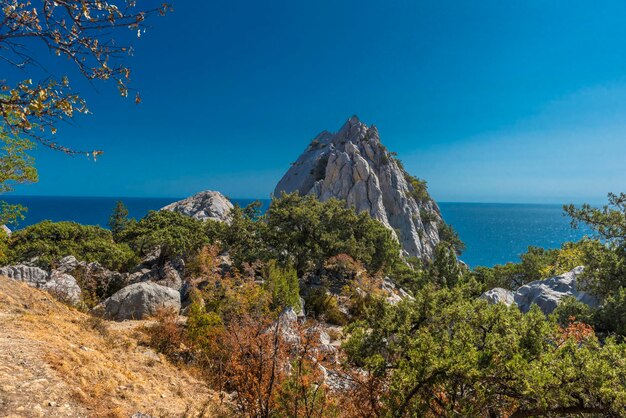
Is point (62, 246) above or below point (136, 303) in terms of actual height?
above

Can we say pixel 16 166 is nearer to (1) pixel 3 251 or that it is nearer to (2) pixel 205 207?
(1) pixel 3 251

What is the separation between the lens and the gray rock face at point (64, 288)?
17452 millimetres

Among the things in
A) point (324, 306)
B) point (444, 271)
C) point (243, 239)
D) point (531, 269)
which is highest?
point (243, 239)

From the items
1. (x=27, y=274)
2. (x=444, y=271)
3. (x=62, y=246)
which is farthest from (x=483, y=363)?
(x=444, y=271)

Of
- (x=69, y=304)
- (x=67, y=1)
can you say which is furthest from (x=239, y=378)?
(x=69, y=304)

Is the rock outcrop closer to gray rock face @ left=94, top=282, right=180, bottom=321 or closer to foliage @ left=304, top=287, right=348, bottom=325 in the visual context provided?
foliage @ left=304, top=287, right=348, bottom=325

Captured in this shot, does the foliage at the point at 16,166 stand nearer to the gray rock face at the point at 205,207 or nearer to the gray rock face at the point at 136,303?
the gray rock face at the point at 136,303

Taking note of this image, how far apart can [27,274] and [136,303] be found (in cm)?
702

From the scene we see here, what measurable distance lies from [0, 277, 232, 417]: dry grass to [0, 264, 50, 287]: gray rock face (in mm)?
5298

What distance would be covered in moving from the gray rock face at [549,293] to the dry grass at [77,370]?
783 inches

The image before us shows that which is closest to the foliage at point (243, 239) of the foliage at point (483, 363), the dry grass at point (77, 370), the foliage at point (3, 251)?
the dry grass at point (77, 370)

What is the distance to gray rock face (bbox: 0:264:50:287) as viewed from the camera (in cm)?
1869

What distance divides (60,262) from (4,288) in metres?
11.1

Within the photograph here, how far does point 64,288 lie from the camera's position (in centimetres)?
1839
